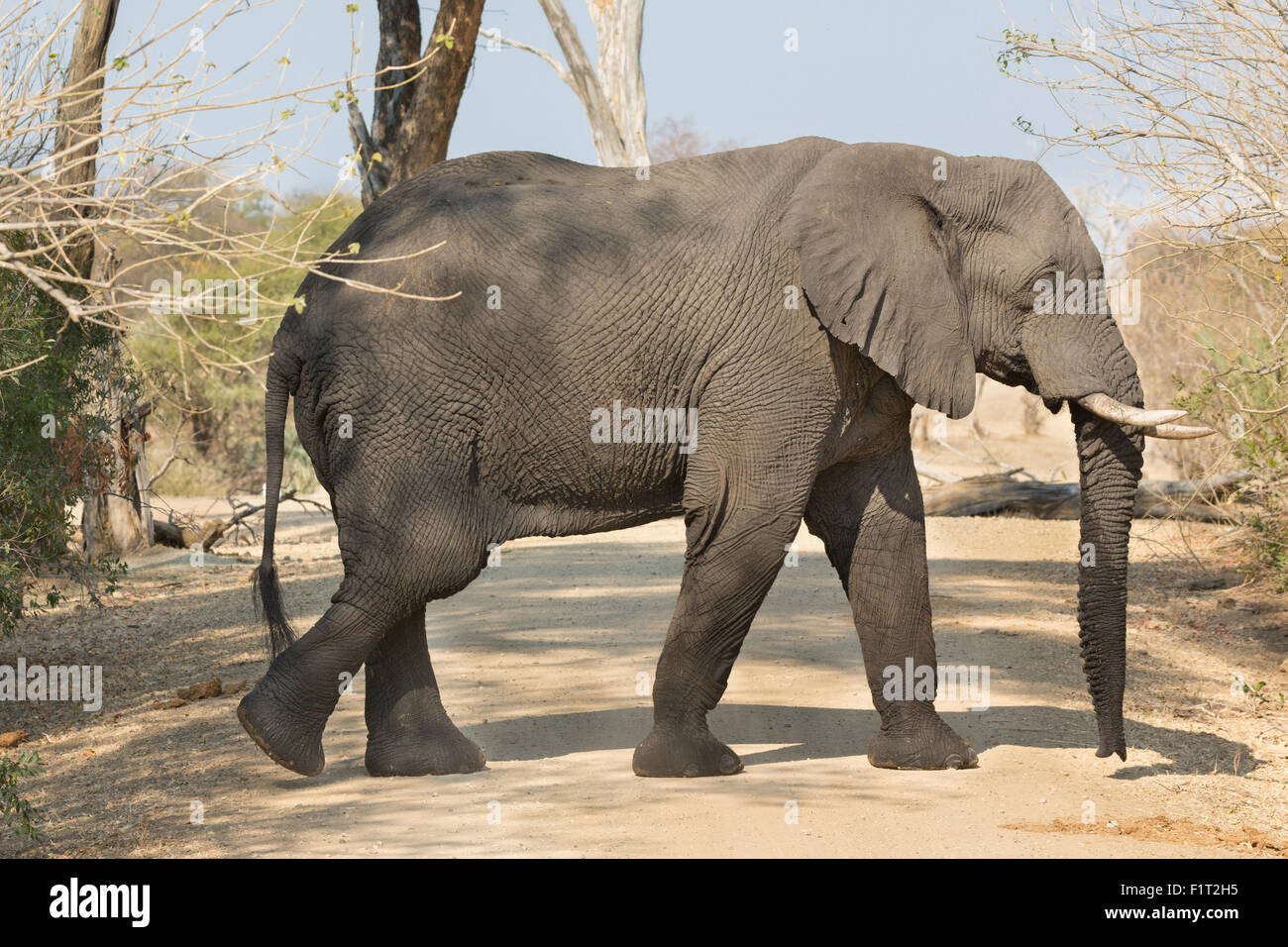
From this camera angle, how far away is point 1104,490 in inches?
286

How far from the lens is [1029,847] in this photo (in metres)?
6.25

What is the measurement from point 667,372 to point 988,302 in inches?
67.2

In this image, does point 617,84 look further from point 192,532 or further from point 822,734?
point 822,734

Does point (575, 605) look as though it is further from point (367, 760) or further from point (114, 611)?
point (367, 760)

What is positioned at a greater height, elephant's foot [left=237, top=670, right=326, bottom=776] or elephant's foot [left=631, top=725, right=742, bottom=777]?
elephant's foot [left=237, top=670, right=326, bottom=776]

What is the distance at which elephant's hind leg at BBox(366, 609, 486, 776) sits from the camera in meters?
7.48

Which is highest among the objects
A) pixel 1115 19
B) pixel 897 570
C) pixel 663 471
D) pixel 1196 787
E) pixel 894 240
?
pixel 1115 19

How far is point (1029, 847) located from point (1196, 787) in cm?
164

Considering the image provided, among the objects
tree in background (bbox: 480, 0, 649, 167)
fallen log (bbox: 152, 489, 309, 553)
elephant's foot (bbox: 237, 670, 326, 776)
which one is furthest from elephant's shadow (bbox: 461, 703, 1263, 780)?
tree in background (bbox: 480, 0, 649, 167)

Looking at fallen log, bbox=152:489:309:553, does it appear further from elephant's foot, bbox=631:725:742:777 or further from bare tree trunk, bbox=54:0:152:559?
elephant's foot, bbox=631:725:742:777

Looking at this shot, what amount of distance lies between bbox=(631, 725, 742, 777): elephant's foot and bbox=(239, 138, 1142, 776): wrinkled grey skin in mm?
11

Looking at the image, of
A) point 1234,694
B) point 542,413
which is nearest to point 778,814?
point 542,413
